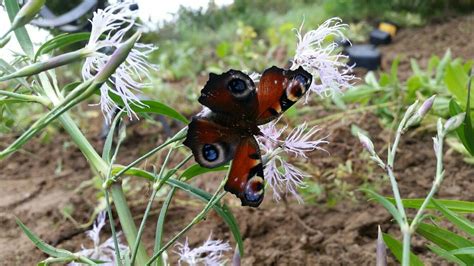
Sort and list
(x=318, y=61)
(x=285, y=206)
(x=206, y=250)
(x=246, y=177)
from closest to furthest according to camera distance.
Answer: (x=246, y=177) → (x=318, y=61) → (x=206, y=250) → (x=285, y=206)

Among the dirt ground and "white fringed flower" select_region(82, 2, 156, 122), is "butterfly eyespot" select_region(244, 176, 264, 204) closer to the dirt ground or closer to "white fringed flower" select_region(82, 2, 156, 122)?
"white fringed flower" select_region(82, 2, 156, 122)

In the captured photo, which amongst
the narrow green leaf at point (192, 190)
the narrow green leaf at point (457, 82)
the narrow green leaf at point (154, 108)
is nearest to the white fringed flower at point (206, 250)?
the narrow green leaf at point (192, 190)

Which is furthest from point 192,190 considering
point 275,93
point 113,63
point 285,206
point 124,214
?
point 285,206

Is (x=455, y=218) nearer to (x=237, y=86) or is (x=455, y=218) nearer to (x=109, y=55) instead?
(x=237, y=86)

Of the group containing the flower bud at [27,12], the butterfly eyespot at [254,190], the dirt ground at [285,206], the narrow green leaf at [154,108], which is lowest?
the dirt ground at [285,206]

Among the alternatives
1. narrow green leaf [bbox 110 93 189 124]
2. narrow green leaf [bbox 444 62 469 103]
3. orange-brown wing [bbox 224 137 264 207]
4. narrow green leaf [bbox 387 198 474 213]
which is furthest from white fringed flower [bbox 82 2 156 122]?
narrow green leaf [bbox 444 62 469 103]

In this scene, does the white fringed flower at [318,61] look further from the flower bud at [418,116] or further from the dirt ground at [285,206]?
the dirt ground at [285,206]

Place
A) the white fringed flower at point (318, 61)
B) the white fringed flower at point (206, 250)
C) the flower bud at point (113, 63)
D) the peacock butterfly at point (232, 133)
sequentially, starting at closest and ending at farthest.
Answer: the flower bud at point (113, 63), the peacock butterfly at point (232, 133), the white fringed flower at point (318, 61), the white fringed flower at point (206, 250)
